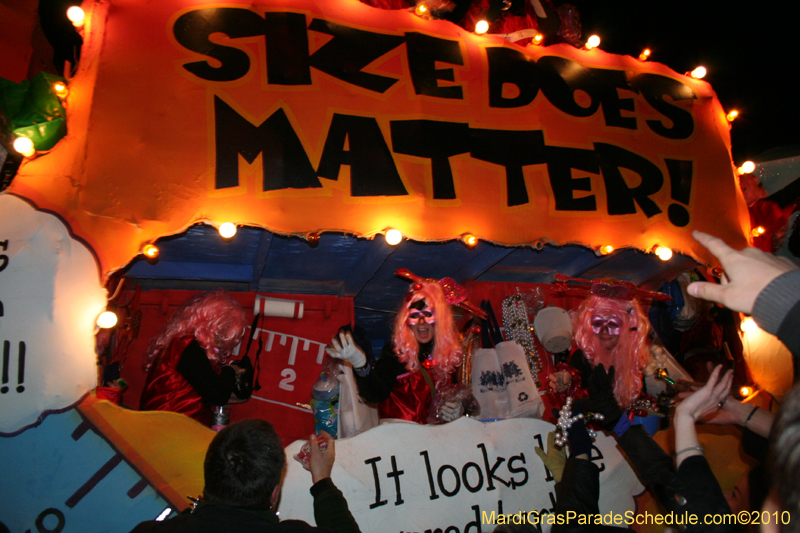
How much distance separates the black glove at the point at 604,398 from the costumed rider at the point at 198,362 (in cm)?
264

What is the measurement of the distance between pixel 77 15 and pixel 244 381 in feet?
8.98

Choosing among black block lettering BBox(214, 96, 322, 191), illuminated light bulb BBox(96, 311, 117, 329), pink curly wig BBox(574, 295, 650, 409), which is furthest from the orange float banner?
pink curly wig BBox(574, 295, 650, 409)

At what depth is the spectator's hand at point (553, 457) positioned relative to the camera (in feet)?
10.8

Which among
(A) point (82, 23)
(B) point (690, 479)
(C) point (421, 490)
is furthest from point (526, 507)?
(A) point (82, 23)

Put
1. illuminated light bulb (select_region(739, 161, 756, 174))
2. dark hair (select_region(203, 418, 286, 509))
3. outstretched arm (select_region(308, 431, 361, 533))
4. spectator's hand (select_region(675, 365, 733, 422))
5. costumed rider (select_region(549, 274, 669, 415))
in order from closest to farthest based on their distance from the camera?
dark hair (select_region(203, 418, 286, 509))
spectator's hand (select_region(675, 365, 733, 422))
outstretched arm (select_region(308, 431, 361, 533))
costumed rider (select_region(549, 274, 669, 415))
illuminated light bulb (select_region(739, 161, 756, 174))

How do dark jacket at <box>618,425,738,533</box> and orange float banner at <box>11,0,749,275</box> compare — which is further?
orange float banner at <box>11,0,749,275</box>

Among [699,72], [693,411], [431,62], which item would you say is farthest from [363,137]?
[699,72]

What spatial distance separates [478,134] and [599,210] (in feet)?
3.83

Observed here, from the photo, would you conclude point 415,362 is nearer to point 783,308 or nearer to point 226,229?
point 226,229

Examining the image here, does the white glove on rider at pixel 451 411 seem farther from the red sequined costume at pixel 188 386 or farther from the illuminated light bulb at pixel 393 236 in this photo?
the red sequined costume at pixel 188 386

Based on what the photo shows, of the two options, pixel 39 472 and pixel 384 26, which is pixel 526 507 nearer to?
pixel 39 472

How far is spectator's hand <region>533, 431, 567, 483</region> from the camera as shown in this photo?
10.8ft

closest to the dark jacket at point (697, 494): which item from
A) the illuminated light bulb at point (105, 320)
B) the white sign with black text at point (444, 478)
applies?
the white sign with black text at point (444, 478)

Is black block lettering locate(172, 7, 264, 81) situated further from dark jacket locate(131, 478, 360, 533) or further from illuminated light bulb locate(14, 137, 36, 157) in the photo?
dark jacket locate(131, 478, 360, 533)
